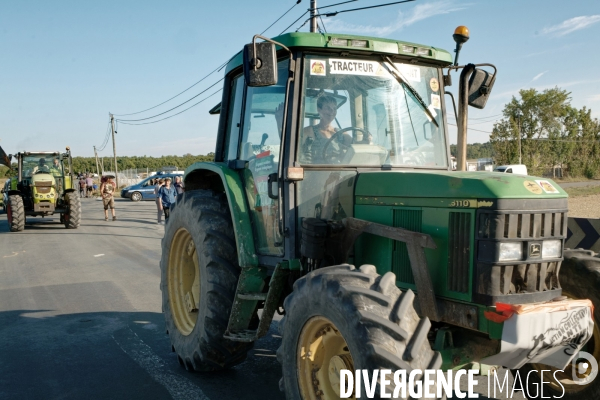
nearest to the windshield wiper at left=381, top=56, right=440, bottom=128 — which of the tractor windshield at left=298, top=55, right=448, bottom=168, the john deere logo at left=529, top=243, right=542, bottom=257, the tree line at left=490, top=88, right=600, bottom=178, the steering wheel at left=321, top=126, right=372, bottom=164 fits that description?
the tractor windshield at left=298, top=55, right=448, bottom=168

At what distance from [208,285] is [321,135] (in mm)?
1501

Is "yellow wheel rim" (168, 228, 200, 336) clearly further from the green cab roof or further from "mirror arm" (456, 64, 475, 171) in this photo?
"mirror arm" (456, 64, 475, 171)

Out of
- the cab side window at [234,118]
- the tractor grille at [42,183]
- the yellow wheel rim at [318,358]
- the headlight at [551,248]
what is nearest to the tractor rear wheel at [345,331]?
the yellow wheel rim at [318,358]

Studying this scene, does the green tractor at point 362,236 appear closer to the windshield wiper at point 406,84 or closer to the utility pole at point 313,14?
the windshield wiper at point 406,84

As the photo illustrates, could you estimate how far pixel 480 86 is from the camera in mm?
4391

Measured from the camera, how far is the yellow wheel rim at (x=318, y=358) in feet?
10.7

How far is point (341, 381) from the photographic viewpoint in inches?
123

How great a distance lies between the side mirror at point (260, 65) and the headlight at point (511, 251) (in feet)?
5.61

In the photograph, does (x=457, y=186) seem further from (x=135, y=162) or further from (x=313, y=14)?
(x=135, y=162)

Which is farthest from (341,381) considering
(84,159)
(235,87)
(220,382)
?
(84,159)

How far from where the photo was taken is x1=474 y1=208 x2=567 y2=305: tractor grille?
3051 millimetres

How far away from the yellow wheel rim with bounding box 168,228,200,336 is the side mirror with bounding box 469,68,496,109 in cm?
280

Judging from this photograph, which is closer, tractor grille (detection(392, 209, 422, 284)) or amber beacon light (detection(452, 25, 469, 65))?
tractor grille (detection(392, 209, 422, 284))

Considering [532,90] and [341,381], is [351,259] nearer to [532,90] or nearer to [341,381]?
[341,381]
